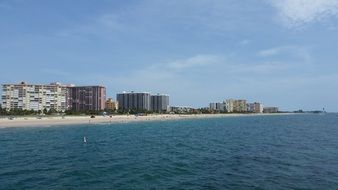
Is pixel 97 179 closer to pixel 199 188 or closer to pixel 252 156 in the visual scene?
pixel 199 188

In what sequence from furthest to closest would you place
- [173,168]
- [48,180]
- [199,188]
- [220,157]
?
[220,157] < [173,168] < [48,180] < [199,188]

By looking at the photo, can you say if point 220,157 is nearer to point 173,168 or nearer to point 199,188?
point 173,168

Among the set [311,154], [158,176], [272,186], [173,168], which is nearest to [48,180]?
[158,176]

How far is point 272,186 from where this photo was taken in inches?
968

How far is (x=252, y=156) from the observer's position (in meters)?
39.9

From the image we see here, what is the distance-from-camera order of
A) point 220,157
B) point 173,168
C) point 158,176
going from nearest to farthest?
point 158,176
point 173,168
point 220,157

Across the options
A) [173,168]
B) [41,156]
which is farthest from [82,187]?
[41,156]

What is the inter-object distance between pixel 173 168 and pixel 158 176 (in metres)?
3.96

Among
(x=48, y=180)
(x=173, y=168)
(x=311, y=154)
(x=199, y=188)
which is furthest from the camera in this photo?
(x=311, y=154)

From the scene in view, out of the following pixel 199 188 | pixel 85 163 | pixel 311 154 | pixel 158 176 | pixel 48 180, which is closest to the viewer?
pixel 199 188

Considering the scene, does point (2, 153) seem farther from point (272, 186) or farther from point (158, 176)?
point (272, 186)

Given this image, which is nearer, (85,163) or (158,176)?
(158,176)

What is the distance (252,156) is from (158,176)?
14686 mm

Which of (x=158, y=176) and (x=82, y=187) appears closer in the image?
(x=82, y=187)
